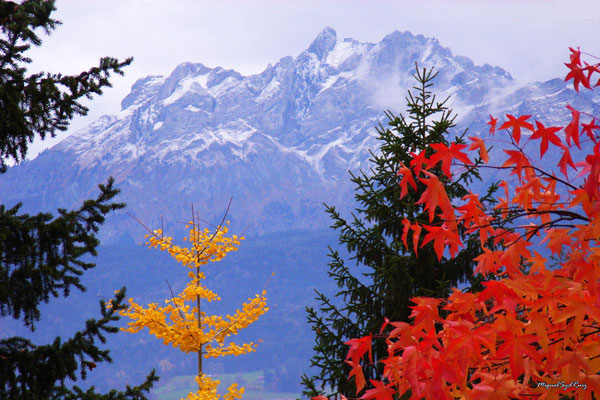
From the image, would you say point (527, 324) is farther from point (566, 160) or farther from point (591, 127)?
point (591, 127)

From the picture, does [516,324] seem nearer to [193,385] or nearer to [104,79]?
[104,79]

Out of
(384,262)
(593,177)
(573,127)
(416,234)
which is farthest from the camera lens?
(384,262)

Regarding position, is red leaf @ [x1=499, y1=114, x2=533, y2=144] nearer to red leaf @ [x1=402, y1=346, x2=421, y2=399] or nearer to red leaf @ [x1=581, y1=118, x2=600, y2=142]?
red leaf @ [x1=581, y1=118, x2=600, y2=142]

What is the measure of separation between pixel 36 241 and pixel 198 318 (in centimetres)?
326

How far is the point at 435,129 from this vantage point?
7.16 metres

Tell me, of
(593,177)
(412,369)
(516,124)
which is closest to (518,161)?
(516,124)

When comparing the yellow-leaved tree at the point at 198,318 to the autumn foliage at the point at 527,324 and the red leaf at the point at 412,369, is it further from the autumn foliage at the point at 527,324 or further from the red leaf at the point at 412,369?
the red leaf at the point at 412,369

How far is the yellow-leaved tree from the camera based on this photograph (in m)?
7.84

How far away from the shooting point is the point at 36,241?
547cm

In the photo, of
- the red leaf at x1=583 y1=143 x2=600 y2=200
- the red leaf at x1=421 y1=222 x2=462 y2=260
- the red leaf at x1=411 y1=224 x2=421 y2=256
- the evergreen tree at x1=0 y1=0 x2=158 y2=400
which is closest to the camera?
the red leaf at x1=583 y1=143 x2=600 y2=200

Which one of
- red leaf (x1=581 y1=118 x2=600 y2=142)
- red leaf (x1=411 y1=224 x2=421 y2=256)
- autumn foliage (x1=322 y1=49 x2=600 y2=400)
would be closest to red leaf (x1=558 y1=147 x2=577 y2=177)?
autumn foliage (x1=322 y1=49 x2=600 y2=400)

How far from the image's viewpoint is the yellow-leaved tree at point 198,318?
7.84m

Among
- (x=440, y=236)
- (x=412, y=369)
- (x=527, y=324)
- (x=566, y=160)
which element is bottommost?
(x=412, y=369)

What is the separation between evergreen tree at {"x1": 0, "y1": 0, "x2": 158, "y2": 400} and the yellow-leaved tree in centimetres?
196
